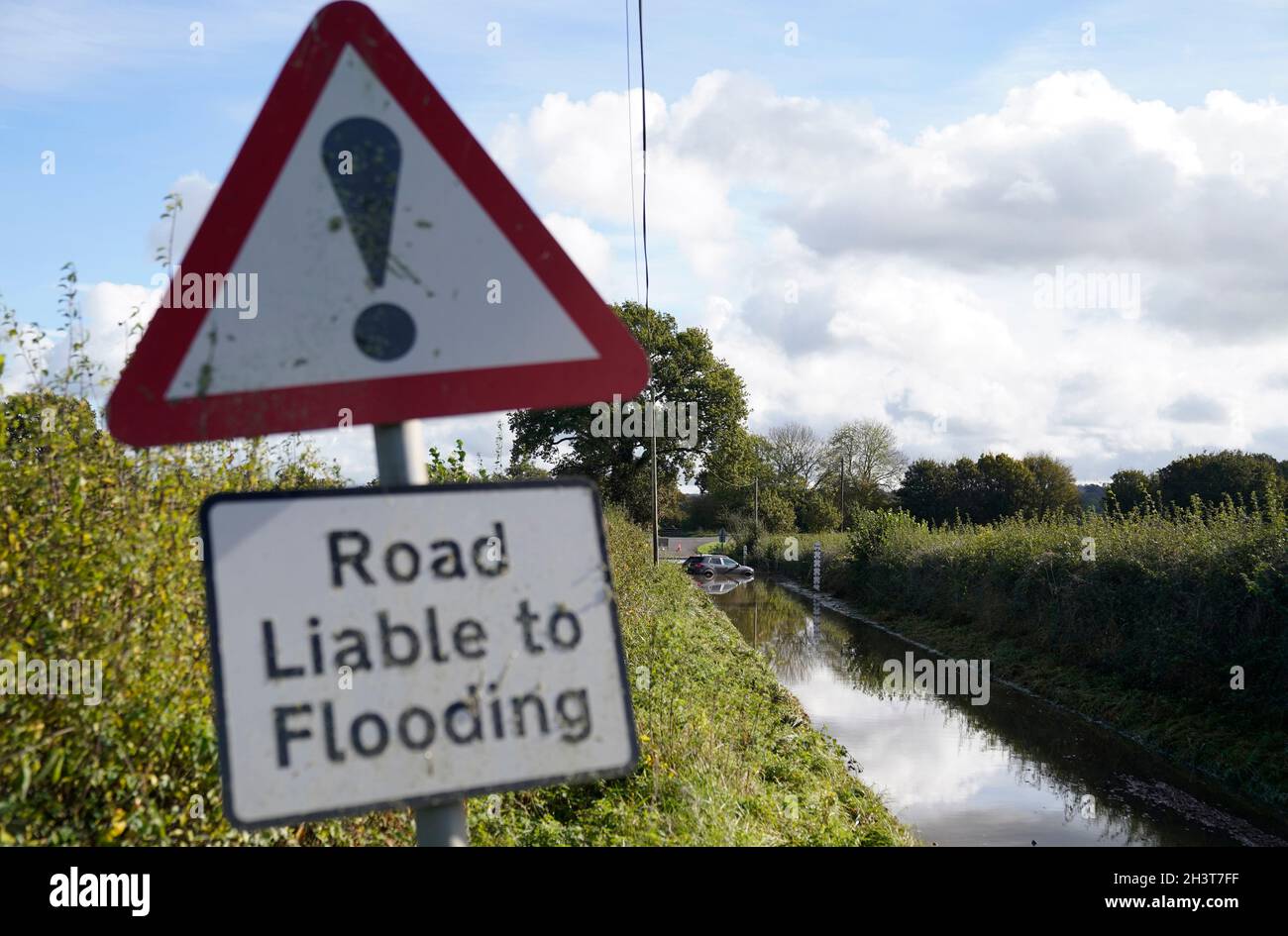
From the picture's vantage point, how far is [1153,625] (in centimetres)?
1454

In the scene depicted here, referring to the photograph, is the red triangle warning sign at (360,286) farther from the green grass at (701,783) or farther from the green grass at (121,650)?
the green grass at (701,783)

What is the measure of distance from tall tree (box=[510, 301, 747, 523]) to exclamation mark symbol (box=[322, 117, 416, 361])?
126ft

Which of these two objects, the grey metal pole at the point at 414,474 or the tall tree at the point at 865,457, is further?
the tall tree at the point at 865,457

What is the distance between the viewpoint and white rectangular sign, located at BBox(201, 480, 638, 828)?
1.33 meters

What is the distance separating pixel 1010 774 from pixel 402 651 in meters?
11.8

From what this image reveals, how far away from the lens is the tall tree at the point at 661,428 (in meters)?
40.5

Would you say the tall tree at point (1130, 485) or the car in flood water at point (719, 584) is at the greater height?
the tall tree at point (1130, 485)

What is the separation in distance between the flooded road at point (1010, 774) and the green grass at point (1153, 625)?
2.16ft

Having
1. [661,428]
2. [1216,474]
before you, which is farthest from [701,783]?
[1216,474]

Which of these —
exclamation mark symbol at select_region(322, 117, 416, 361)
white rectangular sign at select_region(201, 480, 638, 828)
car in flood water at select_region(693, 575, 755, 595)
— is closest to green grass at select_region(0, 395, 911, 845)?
white rectangular sign at select_region(201, 480, 638, 828)

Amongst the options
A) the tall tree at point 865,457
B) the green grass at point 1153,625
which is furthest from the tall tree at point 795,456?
the green grass at point 1153,625

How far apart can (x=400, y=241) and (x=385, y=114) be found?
0.23 m
